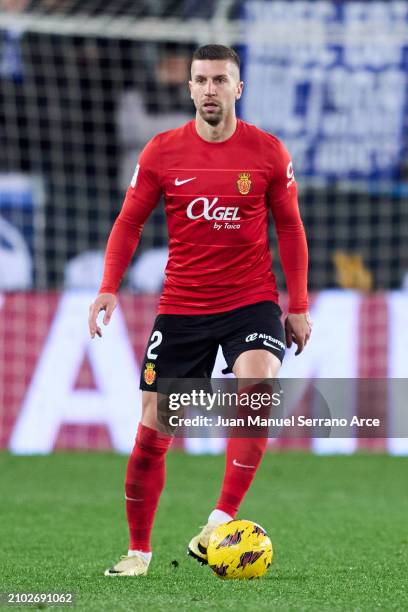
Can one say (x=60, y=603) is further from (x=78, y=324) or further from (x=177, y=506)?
(x=78, y=324)

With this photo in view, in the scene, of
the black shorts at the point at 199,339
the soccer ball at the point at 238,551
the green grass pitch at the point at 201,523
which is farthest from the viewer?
the black shorts at the point at 199,339

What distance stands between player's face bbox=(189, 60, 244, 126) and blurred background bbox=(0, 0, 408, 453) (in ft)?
21.3

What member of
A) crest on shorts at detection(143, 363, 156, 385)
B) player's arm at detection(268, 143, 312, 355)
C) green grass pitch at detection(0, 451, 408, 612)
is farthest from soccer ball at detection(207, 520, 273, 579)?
player's arm at detection(268, 143, 312, 355)

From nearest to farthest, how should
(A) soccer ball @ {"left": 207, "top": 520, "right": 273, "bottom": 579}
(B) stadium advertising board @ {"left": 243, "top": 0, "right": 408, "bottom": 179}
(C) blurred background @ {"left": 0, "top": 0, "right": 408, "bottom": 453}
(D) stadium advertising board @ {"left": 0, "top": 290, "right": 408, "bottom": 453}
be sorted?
(A) soccer ball @ {"left": 207, "top": 520, "right": 273, "bottom": 579} < (D) stadium advertising board @ {"left": 0, "top": 290, "right": 408, "bottom": 453} < (C) blurred background @ {"left": 0, "top": 0, "right": 408, "bottom": 453} < (B) stadium advertising board @ {"left": 243, "top": 0, "right": 408, "bottom": 179}

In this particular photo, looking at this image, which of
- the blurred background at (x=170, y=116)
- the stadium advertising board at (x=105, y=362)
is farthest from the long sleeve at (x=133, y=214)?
the blurred background at (x=170, y=116)

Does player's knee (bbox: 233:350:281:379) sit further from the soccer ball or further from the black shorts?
the soccer ball

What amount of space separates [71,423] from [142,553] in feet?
17.6

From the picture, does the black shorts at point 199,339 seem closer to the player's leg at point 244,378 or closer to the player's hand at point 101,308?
the player's leg at point 244,378

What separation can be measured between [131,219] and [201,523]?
2.38m

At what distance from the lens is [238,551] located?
16.7 feet

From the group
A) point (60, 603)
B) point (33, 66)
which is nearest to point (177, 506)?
point (60, 603)

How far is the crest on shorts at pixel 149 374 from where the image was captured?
536 cm

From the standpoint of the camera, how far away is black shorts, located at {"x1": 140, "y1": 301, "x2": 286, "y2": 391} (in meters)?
5.35

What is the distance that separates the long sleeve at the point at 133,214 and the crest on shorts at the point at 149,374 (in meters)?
0.32
